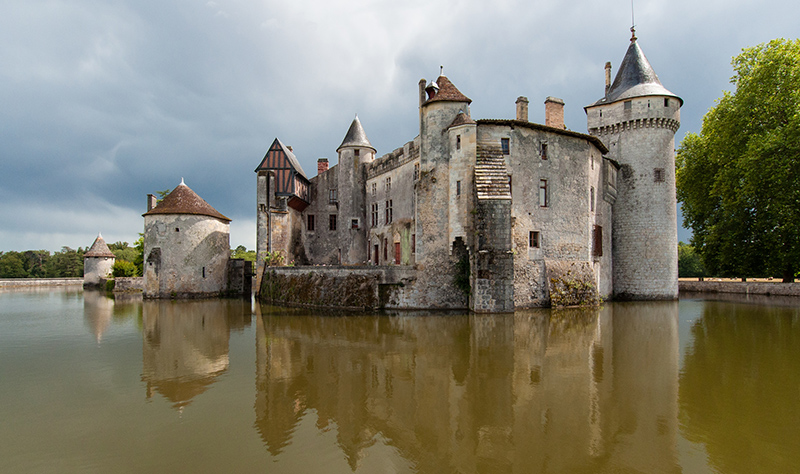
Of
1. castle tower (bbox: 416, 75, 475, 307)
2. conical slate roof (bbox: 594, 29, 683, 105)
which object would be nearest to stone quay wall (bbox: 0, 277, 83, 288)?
castle tower (bbox: 416, 75, 475, 307)

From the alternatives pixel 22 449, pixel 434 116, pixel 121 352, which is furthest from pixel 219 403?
pixel 434 116

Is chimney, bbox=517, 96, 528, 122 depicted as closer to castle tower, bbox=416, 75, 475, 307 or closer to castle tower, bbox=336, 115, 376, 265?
castle tower, bbox=416, 75, 475, 307

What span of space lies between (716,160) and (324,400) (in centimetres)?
2603

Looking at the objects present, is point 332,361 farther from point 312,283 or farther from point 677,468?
point 312,283

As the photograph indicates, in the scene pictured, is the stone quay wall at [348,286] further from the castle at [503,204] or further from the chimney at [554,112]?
the chimney at [554,112]

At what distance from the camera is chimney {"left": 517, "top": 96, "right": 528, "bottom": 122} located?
19422 millimetres

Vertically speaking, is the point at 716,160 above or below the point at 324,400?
above

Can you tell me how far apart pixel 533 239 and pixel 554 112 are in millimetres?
6989

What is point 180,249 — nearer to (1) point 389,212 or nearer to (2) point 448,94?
(1) point 389,212

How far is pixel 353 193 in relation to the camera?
26094 millimetres

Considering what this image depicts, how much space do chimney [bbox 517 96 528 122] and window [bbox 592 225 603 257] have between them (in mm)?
6419

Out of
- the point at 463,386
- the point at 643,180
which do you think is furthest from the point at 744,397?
the point at 643,180

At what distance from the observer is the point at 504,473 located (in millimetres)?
4285

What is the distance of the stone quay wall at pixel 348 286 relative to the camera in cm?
1759
